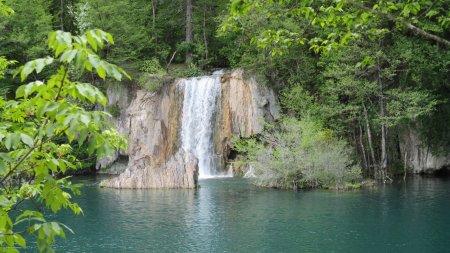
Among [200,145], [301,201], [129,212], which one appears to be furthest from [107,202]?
[200,145]

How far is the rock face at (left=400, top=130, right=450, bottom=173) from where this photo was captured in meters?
29.8

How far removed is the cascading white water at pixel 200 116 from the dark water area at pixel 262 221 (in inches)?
360

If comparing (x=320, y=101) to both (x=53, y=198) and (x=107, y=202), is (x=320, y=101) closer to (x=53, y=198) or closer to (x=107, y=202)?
(x=107, y=202)

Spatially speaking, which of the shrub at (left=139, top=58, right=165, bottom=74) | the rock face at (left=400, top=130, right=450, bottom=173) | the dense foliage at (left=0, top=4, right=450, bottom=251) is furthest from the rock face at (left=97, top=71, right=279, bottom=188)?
the rock face at (left=400, top=130, right=450, bottom=173)

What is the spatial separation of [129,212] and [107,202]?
2.98 meters

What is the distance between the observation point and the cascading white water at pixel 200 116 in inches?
1323

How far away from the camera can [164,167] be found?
86.5ft

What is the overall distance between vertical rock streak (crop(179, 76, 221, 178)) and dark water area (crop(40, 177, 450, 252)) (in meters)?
9.31

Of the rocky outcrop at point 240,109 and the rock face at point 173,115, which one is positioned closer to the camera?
the rocky outcrop at point 240,109

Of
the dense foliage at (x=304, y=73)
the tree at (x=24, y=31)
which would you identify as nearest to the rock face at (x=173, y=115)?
the dense foliage at (x=304, y=73)

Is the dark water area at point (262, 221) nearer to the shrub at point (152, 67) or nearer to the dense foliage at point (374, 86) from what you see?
the dense foliage at point (374, 86)

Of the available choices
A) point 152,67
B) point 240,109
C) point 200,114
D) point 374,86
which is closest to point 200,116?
point 200,114

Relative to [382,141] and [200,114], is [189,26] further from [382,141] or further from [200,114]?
[382,141]

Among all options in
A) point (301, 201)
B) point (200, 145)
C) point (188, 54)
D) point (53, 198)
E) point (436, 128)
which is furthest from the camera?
point (188, 54)
